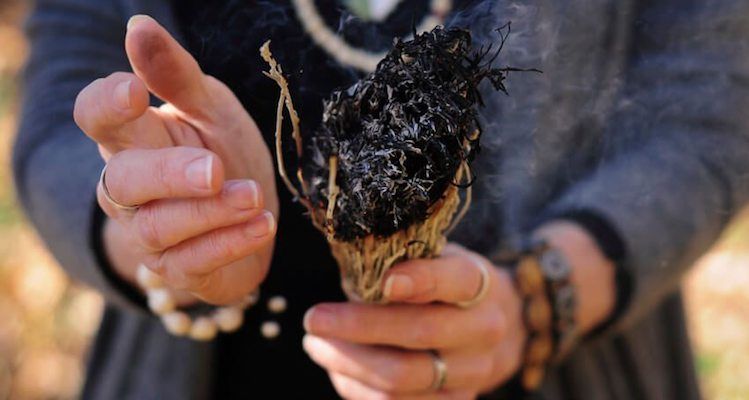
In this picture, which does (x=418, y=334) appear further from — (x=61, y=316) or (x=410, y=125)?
(x=61, y=316)

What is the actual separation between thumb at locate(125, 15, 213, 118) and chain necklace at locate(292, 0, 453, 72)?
0.07m

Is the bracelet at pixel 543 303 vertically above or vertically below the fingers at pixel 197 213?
below

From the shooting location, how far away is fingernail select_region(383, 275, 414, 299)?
0.47m

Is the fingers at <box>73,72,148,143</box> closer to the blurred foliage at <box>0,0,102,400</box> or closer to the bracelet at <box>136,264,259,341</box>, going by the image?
the bracelet at <box>136,264,259,341</box>

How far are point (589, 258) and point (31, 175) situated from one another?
0.54 metres

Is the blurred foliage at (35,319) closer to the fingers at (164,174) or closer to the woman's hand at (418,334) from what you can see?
the woman's hand at (418,334)

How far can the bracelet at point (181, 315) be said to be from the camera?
0.58 metres

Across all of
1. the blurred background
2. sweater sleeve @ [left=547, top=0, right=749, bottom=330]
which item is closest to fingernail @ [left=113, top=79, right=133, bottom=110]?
sweater sleeve @ [left=547, top=0, right=749, bottom=330]

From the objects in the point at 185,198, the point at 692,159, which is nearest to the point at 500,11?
the point at 185,198

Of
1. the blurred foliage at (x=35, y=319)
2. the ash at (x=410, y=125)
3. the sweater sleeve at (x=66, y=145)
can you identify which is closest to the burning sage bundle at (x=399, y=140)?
the ash at (x=410, y=125)

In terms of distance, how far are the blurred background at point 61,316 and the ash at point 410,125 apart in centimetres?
126

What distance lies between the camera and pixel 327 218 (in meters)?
0.43

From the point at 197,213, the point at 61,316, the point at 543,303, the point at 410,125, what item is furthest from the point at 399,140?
Answer: the point at 61,316

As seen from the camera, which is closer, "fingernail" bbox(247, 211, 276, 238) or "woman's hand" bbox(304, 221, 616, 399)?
"fingernail" bbox(247, 211, 276, 238)
